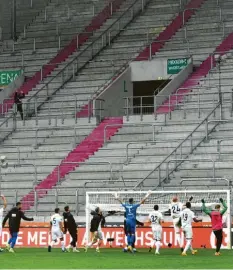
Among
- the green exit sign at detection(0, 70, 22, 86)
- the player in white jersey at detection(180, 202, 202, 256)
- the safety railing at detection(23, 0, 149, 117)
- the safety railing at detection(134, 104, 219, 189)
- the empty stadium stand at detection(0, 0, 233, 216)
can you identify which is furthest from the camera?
the green exit sign at detection(0, 70, 22, 86)

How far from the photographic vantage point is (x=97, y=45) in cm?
5753

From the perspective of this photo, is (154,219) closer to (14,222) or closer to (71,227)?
(71,227)

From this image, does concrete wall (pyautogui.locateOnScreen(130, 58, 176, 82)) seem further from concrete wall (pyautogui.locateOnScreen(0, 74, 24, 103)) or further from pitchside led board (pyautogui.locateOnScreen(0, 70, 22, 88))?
pitchside led board (pyautogui.locateOnScreen(0, 70, 22, 88))

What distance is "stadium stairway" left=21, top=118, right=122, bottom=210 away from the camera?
45156mm

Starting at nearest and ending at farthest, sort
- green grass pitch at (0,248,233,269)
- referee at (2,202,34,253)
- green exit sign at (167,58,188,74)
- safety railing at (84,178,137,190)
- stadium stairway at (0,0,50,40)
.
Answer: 1. green grass pitch at (0,248,233,269)
2. referee at (2,202,34,253)
3. safety railing at (84,178,137,190)
4. green exit sign at (167,58,188,74)
5. stadium stairway at (0,0,50,40)

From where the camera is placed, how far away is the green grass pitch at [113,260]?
92.0 ft

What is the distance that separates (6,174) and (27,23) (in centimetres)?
1702

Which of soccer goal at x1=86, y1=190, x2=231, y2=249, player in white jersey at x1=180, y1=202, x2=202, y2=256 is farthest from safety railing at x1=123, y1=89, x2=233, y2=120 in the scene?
player in white jersey at x1=180, y1=202, x2=202, y2=256

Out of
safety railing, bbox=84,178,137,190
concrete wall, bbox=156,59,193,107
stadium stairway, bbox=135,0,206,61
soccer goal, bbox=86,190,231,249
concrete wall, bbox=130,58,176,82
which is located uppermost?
stadium stairway, bbox=135,0,206,61

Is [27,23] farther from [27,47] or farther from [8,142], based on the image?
[8,142]

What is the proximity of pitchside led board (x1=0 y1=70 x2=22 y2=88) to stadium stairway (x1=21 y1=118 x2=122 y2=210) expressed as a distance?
30.1ft

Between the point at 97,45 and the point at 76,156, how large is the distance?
1123cm

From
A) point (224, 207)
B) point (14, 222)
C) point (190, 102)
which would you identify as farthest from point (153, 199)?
point (190, 102)

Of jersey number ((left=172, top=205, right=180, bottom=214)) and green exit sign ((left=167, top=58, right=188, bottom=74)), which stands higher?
green exit sign ((left=167, top=58, right=188, bottom=74))
